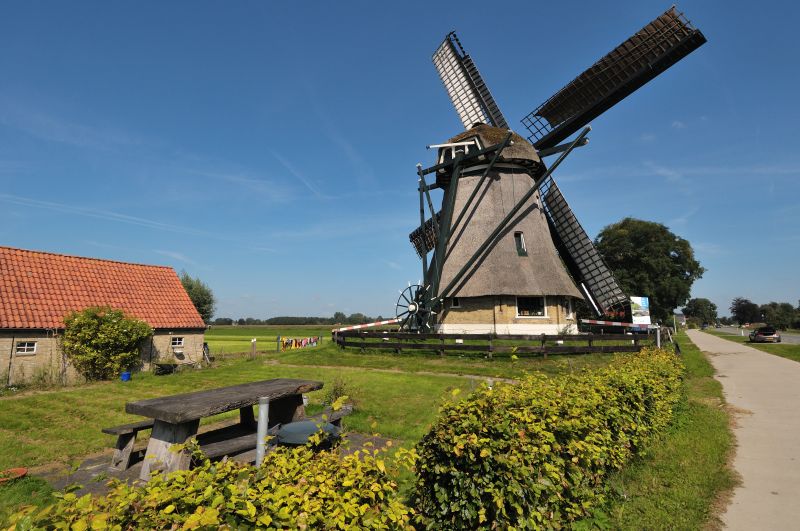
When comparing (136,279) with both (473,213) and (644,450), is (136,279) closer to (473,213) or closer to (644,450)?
(473,213)

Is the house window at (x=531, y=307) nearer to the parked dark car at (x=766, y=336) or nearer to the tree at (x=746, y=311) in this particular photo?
the parked dark car at (x=766, y=336)

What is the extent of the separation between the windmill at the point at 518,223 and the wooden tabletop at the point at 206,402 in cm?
1366

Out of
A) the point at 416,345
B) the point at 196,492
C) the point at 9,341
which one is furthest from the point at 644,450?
the point at 9,341

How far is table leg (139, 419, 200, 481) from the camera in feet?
16.7

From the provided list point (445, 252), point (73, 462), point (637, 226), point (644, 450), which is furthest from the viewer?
point (637, 226)

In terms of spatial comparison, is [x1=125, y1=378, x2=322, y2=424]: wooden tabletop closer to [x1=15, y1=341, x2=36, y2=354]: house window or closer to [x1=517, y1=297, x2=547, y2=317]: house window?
[x1=15, y1=341, x2=36, y2=354]: house window

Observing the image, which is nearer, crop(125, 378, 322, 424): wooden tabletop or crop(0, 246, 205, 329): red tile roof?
crop(125, 378, 322, 424): wooden tabletop

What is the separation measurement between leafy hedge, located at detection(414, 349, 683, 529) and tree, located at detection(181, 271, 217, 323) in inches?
2012

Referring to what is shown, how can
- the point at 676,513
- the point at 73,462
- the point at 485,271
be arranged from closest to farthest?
the point at 676,513 < the point at 73,462 < the point at 485,271

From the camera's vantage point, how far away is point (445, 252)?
21.1 metres

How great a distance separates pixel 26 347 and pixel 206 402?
15.3 m

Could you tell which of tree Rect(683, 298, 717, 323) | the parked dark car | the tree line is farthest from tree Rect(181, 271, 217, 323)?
tree Rect(683, 298, 717, 323)

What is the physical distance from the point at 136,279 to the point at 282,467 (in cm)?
2294

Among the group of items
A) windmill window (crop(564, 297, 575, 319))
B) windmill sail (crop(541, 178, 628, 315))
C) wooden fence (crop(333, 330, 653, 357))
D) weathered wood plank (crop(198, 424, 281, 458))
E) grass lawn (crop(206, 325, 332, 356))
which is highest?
windmill sail (crop(541, 178, 628, 315))
